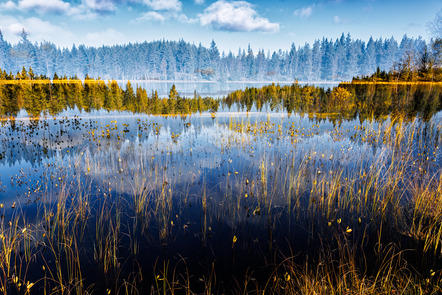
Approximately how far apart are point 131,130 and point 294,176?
45.1 ft

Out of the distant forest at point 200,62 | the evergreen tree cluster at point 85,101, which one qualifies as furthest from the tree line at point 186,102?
the distant forest at point 200,62

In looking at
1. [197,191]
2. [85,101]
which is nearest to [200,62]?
[85,101]

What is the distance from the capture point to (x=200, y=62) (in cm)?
16100

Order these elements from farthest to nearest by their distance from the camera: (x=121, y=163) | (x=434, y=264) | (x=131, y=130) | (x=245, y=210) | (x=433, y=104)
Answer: (x=433, y=104)
(x=131, y=130)
(x=121, y=163)
(x=245, y=210)
(x=434, y=264)

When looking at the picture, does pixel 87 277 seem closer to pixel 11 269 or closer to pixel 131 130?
pixel 11 269

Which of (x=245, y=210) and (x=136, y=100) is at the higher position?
(x=136, y=100)

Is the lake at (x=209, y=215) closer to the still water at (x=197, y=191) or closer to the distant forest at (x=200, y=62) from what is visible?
the still water at (x=197, y=191)

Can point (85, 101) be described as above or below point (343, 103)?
above

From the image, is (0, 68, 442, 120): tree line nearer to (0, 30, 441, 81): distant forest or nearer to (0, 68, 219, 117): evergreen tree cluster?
(0, 68, 219, 117): evergreen tree cluster

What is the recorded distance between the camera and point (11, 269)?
4.30 meters

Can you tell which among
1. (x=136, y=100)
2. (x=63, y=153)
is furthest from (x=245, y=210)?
(x=136, y=100)

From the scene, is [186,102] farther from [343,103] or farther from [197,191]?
[197,191]


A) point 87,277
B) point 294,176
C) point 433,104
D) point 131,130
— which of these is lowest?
point 87,277

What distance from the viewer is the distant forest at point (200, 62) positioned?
139375 millimetres
